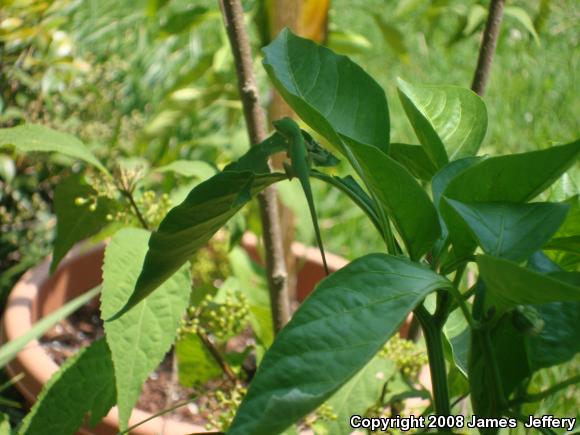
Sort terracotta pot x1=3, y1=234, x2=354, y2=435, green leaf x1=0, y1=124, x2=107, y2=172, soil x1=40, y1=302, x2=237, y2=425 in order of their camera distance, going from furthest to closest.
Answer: soil x1=40, y1=302, x2=237, y2=425, terracotta pot x1=3, y1=234, x2=354, y2=435, green leaf x1=0, y1=124, x2=107, y2=172

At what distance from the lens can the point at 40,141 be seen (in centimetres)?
105

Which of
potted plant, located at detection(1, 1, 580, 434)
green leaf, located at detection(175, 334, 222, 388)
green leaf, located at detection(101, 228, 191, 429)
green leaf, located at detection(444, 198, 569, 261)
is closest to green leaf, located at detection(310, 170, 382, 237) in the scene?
potted plant, located at detection(1, 1, 580, 434)

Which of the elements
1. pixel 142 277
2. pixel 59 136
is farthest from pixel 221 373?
pixel 142 277

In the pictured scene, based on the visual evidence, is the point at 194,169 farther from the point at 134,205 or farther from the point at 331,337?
the point at 331,337

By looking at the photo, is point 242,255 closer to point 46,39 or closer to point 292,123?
point 46,39

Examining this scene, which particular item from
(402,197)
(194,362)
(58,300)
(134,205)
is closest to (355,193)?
(402,197)

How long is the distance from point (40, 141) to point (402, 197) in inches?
20.7

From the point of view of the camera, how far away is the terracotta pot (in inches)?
48.6

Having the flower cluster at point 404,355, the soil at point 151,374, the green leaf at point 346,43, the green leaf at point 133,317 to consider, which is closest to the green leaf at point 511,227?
the green leaf at point 133,317

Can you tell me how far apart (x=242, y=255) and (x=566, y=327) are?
91cm

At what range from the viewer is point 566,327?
27.6 inches

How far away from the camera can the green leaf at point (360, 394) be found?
1.04 m

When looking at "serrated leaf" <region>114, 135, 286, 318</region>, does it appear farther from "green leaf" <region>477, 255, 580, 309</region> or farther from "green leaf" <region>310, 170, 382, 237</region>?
"green leaf" <region>477, 255, 580, 309</region>

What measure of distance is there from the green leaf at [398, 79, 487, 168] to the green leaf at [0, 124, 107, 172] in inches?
17.1
